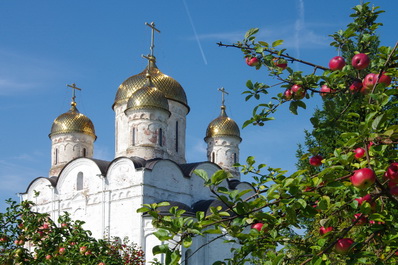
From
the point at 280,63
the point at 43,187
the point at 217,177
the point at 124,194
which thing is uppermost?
the point at 43,187

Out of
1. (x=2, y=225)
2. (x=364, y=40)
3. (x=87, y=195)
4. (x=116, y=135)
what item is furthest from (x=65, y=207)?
(x=364, y=40)

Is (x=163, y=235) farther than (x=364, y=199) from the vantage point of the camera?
No

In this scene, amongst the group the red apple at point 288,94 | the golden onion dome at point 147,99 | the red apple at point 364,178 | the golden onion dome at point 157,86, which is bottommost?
the red apple at point 364,178

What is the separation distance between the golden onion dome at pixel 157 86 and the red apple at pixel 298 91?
19.7 meters

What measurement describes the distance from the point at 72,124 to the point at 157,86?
4010 millimetres

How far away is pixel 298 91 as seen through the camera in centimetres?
419

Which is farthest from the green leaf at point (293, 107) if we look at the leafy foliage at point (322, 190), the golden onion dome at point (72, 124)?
the golden onion dome at point (72, 124)

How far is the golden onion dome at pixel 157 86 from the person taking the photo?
78.5 ft

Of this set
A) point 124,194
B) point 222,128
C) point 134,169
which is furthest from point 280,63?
point 222,128

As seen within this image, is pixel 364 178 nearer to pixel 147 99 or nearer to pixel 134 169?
pixel 134 169

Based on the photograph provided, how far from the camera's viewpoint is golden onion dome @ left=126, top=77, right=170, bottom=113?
2142cm

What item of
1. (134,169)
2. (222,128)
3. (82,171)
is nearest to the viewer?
(134,169)

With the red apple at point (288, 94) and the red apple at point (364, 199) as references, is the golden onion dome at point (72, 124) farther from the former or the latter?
the red apple at point (364, 199)

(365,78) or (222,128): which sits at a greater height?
(222,128)
